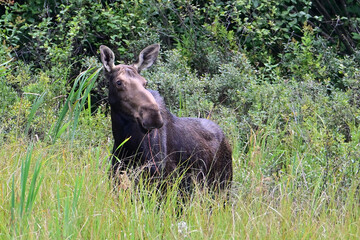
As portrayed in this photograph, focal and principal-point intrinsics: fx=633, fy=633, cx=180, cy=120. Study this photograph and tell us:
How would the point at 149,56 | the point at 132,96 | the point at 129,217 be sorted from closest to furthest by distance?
the point at 129,217 → the point at 132,96 → the point at 149,56

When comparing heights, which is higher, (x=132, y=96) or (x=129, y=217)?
(x=132, y=96)

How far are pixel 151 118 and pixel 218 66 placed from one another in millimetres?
Result: 4596

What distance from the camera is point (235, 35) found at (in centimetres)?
1002

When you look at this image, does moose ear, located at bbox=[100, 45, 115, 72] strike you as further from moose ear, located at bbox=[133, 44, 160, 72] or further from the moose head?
moose ear, located at bbox=[133, 44, 160, 72]

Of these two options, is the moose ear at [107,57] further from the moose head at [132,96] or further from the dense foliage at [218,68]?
the dense foliage at [218,68]

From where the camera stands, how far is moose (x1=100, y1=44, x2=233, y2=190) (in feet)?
16.9

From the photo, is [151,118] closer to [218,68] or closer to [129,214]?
[129,214]

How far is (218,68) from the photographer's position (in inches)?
378

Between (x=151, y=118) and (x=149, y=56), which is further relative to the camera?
(x=149, y=56)

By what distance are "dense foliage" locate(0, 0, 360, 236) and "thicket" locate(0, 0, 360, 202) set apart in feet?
0.07

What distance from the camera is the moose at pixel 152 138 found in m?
5.16

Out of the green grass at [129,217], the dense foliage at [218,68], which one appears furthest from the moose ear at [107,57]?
the green grass at [129,217]

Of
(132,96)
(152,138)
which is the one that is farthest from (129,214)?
(132,96)

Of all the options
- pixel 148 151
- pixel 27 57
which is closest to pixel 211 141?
pixel 148 151
